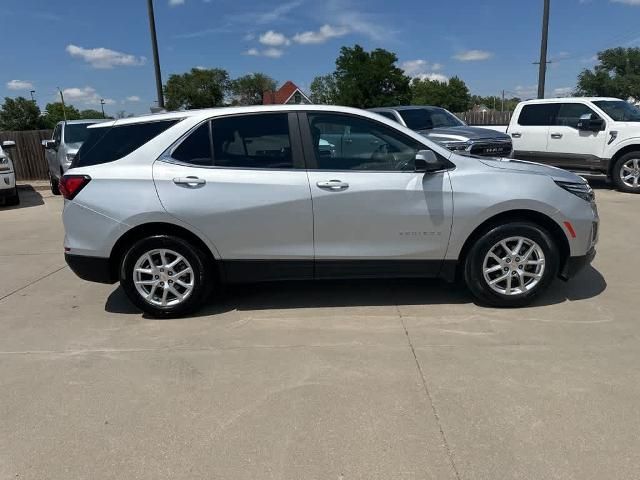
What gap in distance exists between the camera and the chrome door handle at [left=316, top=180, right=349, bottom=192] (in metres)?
4.05

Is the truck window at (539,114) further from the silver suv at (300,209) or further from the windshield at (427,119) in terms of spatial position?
the silver suv at (300,209)

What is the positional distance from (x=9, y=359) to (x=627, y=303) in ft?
16.8

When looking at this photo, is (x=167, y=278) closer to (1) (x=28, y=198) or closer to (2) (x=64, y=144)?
(2) (x=64, y=144)

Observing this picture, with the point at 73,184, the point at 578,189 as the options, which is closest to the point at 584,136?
the point at 578,189

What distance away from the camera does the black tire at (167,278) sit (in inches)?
163

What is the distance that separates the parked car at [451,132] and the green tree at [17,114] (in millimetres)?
63664

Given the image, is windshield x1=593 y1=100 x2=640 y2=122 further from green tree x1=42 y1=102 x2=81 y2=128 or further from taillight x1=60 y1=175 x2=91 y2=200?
green tree x1=42 y1=102 x2=81 y2=128

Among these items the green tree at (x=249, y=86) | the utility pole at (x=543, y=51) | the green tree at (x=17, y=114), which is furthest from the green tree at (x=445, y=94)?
the utility pole at (x=543, y=51)

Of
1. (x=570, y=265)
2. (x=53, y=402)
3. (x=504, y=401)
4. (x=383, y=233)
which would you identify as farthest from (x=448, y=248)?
(x=53, y=402)

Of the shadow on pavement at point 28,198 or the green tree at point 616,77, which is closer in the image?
the shadow on pavement at point 28,198

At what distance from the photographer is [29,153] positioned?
617 inches

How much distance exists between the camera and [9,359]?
12.2 ft

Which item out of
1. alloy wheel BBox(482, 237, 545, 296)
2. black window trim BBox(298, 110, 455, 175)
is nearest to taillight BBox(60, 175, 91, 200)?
black window trim BBox(298, 110, 455, 175)

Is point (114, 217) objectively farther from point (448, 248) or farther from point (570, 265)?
point (570, 265)
